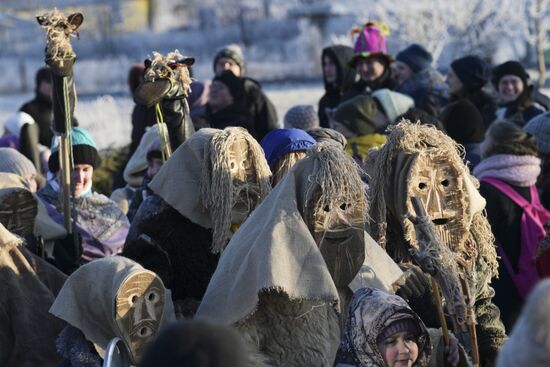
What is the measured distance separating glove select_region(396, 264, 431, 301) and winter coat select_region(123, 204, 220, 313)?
2.57ft

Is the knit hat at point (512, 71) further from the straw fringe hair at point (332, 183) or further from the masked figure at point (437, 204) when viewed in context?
the straw fringe hair at point (332, 183)

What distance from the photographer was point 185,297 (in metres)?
5.85

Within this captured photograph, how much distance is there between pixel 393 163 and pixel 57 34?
1.83 metres

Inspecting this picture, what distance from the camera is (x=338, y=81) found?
1068 cm

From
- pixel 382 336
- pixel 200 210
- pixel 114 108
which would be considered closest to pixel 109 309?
pixel 200 210

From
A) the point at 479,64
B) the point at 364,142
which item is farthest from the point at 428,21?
the point at 364,142

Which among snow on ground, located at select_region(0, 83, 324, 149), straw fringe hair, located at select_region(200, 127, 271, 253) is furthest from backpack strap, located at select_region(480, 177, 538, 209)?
snow on ground, located at select_region(0, 83, 324, 149)

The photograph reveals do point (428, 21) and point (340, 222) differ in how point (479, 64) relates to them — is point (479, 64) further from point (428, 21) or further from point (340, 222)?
point (428, 21)

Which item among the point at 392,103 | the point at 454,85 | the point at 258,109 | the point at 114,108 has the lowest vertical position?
the point at 114,108

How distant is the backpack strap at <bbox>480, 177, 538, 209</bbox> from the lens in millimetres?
7219

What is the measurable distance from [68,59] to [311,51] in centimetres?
3502

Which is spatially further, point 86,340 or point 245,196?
point 245,196

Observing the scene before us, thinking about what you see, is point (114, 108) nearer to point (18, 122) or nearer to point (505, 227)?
point (18, 122)

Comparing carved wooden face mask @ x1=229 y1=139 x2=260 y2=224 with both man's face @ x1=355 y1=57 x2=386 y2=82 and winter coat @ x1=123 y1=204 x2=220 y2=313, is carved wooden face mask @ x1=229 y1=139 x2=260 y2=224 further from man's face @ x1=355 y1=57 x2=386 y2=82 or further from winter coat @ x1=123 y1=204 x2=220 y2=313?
man's face @ x1=355 y1=57 x2=386 y2=82
